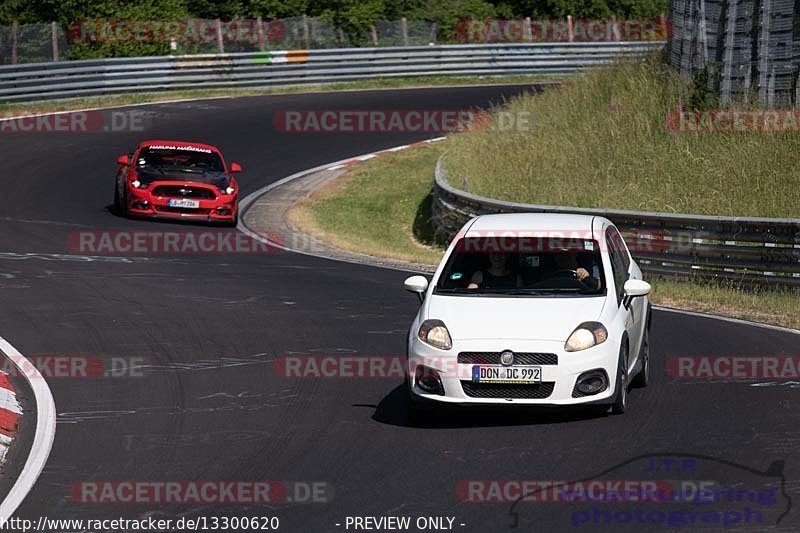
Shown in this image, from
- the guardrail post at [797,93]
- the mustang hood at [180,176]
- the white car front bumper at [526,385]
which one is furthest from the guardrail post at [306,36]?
the white car front bumper at [526,385]

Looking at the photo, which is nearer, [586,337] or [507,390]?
[507,390]

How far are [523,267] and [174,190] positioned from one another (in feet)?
45.3

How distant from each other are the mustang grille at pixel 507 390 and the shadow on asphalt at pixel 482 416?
0.13 meters

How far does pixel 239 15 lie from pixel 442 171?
26427 millimetres

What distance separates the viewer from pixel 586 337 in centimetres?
988

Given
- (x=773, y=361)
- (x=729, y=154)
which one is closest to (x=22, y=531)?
(x=773, y=361)

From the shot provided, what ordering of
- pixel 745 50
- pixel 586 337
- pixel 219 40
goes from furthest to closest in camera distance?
pixel 219 40 → pixel 745 50 → pixel 586 337

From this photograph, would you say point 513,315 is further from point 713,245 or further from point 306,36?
point 306,36

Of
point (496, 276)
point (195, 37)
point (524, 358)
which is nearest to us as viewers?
point (524, 358)

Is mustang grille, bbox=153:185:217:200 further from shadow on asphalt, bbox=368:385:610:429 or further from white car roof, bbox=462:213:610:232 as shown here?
shadow on asphalt, bbox=368:385:610:429

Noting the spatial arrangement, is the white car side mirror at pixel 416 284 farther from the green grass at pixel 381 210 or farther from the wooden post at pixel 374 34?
the wooden post at pixel 374 34

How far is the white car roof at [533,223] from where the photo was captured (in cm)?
1109

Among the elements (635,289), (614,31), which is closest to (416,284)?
(635,289)

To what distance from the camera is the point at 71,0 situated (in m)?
44.3
